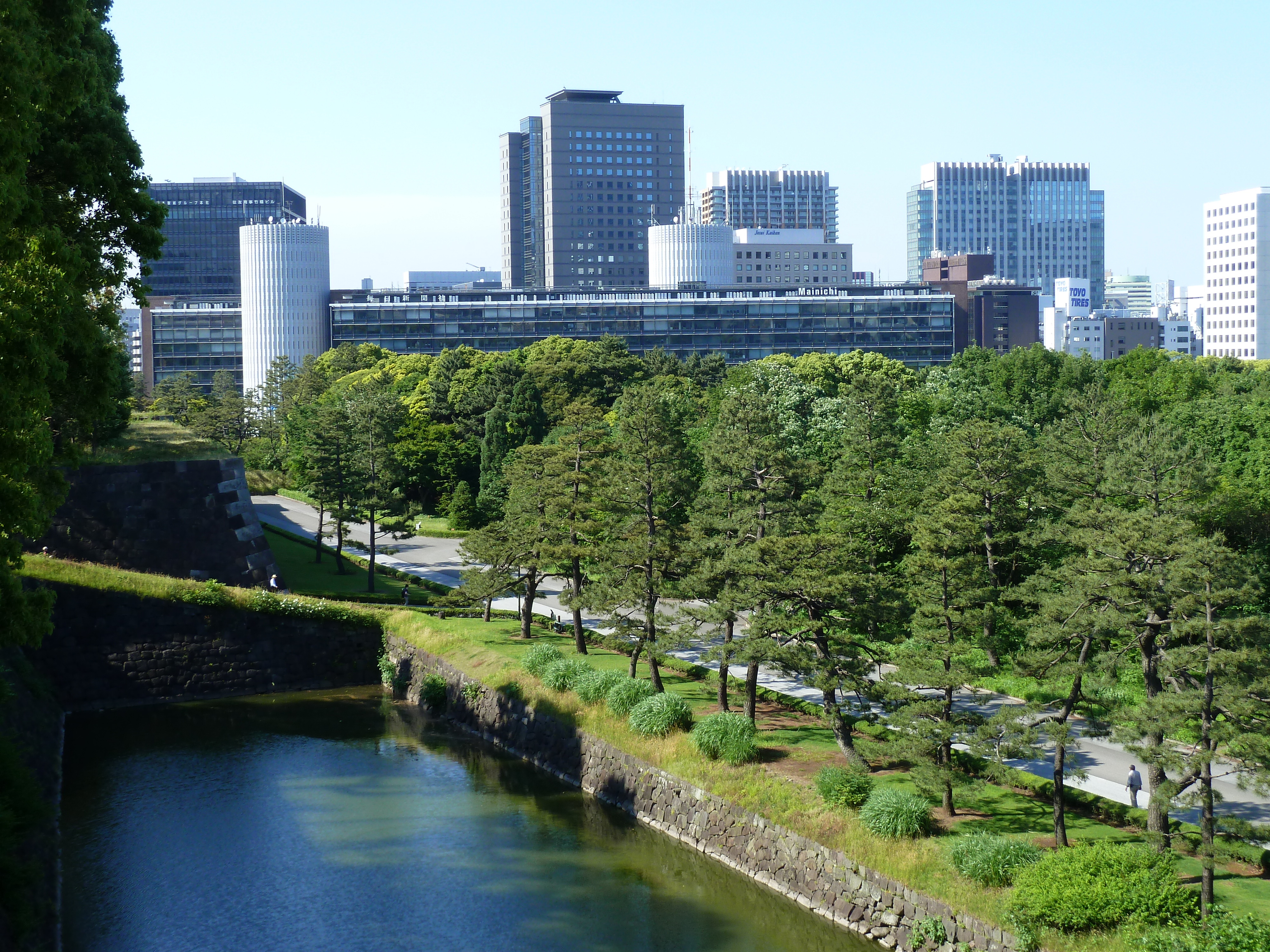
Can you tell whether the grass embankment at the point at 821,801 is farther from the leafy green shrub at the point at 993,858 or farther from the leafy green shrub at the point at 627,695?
the leafy green shrub at the point at 627,695

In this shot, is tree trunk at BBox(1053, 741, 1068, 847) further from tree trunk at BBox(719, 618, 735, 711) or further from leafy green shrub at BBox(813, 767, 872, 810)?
tree trunk at BBox(719, 618, 735, 711)

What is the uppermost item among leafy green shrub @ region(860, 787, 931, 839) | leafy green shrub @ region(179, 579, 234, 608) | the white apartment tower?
the white apartment tower

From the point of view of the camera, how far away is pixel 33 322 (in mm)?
15680

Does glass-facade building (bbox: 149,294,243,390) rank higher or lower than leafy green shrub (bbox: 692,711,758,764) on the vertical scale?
higher

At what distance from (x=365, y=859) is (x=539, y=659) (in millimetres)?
10439

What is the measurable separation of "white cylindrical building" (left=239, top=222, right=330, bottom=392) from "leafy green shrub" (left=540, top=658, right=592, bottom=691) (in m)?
100

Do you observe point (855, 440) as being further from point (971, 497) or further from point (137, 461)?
point (137, 461)

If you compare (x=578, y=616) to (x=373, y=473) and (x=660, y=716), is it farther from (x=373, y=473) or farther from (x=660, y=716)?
(x=373, y=473)

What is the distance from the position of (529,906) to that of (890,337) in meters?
120

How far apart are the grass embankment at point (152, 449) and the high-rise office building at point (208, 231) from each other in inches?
5460

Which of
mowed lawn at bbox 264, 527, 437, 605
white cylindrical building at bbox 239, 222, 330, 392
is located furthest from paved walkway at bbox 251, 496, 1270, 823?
white cylindrical building at bbox 239, 222, 330, 392

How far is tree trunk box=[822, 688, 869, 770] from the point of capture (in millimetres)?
26219

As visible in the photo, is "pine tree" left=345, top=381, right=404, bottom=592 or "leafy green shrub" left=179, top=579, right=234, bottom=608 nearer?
"leafy green shrub" left=179, top=579, right=234, bottom=608

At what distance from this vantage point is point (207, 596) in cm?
3941
